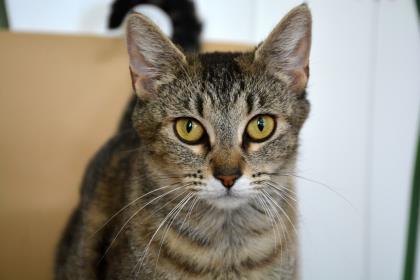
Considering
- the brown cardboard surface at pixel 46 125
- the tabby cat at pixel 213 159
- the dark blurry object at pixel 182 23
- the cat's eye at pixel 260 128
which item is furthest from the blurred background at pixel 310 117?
the cat's eye at pixel 260 128

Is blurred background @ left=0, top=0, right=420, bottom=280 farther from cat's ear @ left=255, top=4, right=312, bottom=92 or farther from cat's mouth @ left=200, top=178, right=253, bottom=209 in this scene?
cat's mouth @ left=200, top=178, right=253, bottom=209

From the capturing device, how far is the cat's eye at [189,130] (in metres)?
0.72

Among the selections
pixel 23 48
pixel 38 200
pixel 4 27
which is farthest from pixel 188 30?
pixel 38 200

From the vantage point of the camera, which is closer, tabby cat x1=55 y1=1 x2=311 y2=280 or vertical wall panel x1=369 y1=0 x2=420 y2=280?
tabby cat x1=55 y1=1 x2=311 y2=280

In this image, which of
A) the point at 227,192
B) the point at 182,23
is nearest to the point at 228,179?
the point at 227,192

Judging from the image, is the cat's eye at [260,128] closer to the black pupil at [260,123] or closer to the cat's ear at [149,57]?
the black pupil at [260,123]

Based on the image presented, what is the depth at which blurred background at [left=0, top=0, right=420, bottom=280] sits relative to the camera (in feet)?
4.01

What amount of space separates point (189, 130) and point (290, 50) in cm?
25

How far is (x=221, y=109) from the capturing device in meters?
0.69

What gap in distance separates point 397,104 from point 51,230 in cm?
121

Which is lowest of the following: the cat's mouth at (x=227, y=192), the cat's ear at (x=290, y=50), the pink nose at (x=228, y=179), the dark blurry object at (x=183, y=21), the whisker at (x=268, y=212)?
the whisker at (x=268, y=212)

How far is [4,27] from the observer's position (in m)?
1.28

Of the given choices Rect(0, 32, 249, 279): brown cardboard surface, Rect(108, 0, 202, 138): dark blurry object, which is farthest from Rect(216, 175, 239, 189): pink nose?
Rect(0, 32, 249, 279): brown cardboard surface

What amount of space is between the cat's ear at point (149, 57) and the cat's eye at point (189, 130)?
99mm
